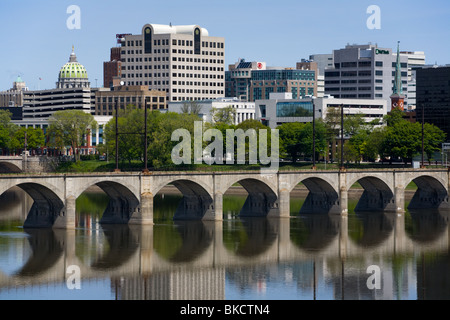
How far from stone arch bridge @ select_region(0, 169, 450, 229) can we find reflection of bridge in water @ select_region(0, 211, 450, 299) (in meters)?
2.09

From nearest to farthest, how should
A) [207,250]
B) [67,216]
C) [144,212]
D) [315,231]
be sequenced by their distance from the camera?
[207,250], [67,216], [144,212], [315,231]

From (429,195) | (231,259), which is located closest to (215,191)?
(231,259)

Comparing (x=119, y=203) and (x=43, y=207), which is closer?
(x=43, y=207)

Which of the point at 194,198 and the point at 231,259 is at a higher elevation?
the point at 194,198

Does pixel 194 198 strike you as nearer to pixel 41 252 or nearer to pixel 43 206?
pixel 43 206

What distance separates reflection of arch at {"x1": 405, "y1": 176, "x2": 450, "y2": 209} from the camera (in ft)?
472

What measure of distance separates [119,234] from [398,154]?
272 ft

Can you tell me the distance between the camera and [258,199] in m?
127

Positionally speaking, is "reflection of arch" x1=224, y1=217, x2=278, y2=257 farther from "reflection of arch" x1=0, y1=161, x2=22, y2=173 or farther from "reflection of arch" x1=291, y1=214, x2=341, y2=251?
"reflection of arch" x1=0, y1=161, x2=22, y2=173

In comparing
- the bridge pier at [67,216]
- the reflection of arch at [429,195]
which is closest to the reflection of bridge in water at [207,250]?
the bridge pier at [67,216]

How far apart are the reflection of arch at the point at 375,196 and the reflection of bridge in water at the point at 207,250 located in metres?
8.19

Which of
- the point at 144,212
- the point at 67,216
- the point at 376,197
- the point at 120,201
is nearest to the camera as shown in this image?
the point at 67,216

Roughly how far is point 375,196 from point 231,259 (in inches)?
1989
